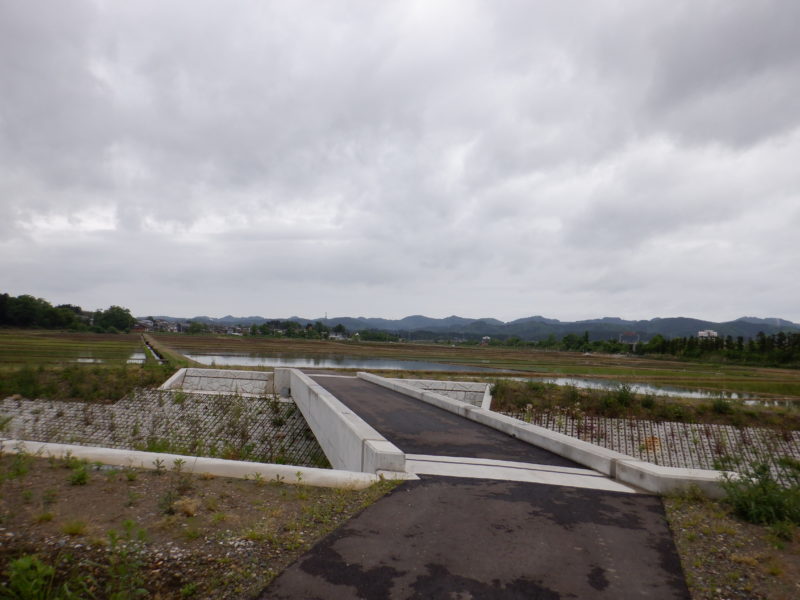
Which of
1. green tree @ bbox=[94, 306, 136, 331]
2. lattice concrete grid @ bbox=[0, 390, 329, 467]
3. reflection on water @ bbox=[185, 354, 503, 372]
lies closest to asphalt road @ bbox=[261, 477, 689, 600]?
lattice concrete grid @ bbox=[0, 390, 329, 467]

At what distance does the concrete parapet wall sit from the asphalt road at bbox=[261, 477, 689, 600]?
2.51ft

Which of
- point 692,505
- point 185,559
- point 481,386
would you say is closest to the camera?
point 185,559

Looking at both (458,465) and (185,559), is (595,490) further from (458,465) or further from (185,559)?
(185,559)

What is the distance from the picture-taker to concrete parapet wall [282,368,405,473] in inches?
246

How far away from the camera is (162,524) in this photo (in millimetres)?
4211

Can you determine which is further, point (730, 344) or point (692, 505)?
point (730, 344)

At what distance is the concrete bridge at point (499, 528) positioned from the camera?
3.44 metres

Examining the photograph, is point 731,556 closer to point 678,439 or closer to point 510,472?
point 510,472

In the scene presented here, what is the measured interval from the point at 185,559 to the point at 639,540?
399 centimetres

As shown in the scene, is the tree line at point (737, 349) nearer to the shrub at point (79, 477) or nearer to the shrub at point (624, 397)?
the shrub at point (624, 397)

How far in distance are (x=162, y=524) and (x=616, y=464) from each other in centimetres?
566

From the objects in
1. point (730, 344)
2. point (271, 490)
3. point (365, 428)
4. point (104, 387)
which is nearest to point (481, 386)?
point (365, 428)

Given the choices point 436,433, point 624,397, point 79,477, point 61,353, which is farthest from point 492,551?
point 61,353

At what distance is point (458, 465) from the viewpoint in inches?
264
